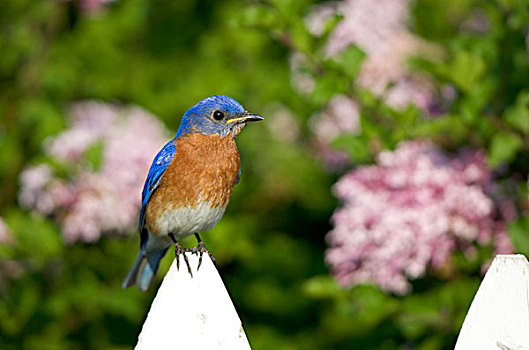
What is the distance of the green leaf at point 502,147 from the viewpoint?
291 centimetres

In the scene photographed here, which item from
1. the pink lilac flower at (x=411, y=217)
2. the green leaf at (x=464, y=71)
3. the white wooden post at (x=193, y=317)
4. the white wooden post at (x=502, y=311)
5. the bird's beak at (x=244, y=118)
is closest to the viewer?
the white wooden post at (x=502, y=311)

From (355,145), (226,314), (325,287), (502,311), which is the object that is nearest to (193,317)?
(226,314)

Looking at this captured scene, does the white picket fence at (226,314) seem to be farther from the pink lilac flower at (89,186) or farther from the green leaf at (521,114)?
the pink lilac flower at (89,186)

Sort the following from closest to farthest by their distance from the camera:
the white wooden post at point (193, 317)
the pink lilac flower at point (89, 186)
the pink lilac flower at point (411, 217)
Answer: the white wooden post at point (193, 317)
the pink lilac flower at point (411, 217)
the pink lilac flower at point (89, 186)

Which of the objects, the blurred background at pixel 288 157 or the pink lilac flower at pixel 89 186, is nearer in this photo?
the blurred background at pixel 288 157

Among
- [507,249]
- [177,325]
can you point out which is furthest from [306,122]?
[177,325]

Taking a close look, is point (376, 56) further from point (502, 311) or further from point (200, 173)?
point (502, 311)

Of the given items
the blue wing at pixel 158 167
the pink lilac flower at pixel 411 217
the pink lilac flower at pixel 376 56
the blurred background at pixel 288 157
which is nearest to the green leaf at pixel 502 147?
the blurred background at pixel 288 157

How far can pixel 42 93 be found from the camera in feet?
14.6

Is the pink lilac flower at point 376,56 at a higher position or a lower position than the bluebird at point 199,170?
higher

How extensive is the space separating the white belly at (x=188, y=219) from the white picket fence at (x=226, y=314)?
47 centimetres

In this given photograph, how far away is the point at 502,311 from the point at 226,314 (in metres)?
0.67

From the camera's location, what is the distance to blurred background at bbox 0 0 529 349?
10.2 ft

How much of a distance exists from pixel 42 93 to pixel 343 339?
2.05m
